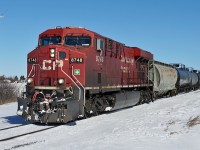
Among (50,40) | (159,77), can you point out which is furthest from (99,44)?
(159,77)

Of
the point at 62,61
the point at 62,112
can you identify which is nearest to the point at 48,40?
the point at 62,61

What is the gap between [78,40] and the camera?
13109 mm

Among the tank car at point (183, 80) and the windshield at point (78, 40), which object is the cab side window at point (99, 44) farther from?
the tank car at point (183, 80)

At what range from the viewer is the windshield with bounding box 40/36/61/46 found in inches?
521

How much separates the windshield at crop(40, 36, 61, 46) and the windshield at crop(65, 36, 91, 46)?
1.25 feet

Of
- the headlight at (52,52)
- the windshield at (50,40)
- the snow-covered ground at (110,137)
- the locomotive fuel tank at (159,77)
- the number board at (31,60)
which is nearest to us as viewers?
the snow-covered ground at (110,137)

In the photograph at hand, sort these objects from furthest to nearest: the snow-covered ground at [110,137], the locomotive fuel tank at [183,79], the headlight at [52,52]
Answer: the locomotive fuel tank at [183,79], the headlight at [52,52], the snow-covered ground at [110,137]

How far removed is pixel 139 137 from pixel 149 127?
1.79 m

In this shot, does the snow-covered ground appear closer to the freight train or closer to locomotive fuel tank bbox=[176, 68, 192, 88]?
the freight train

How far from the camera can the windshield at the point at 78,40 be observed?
13055 millimetres

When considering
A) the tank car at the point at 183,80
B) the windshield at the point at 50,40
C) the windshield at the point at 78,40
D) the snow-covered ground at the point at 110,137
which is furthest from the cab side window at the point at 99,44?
the tank car at the point at 183,80

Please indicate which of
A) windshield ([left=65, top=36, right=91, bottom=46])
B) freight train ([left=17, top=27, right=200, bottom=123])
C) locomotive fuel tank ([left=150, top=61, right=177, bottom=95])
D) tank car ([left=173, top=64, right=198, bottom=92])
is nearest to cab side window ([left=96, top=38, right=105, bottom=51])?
freight train ([left=17, top=27, right=200, bottom=123])

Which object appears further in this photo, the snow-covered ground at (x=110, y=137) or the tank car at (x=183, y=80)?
the tank car at (x=183, y=80)

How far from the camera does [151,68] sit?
82.2 ft
